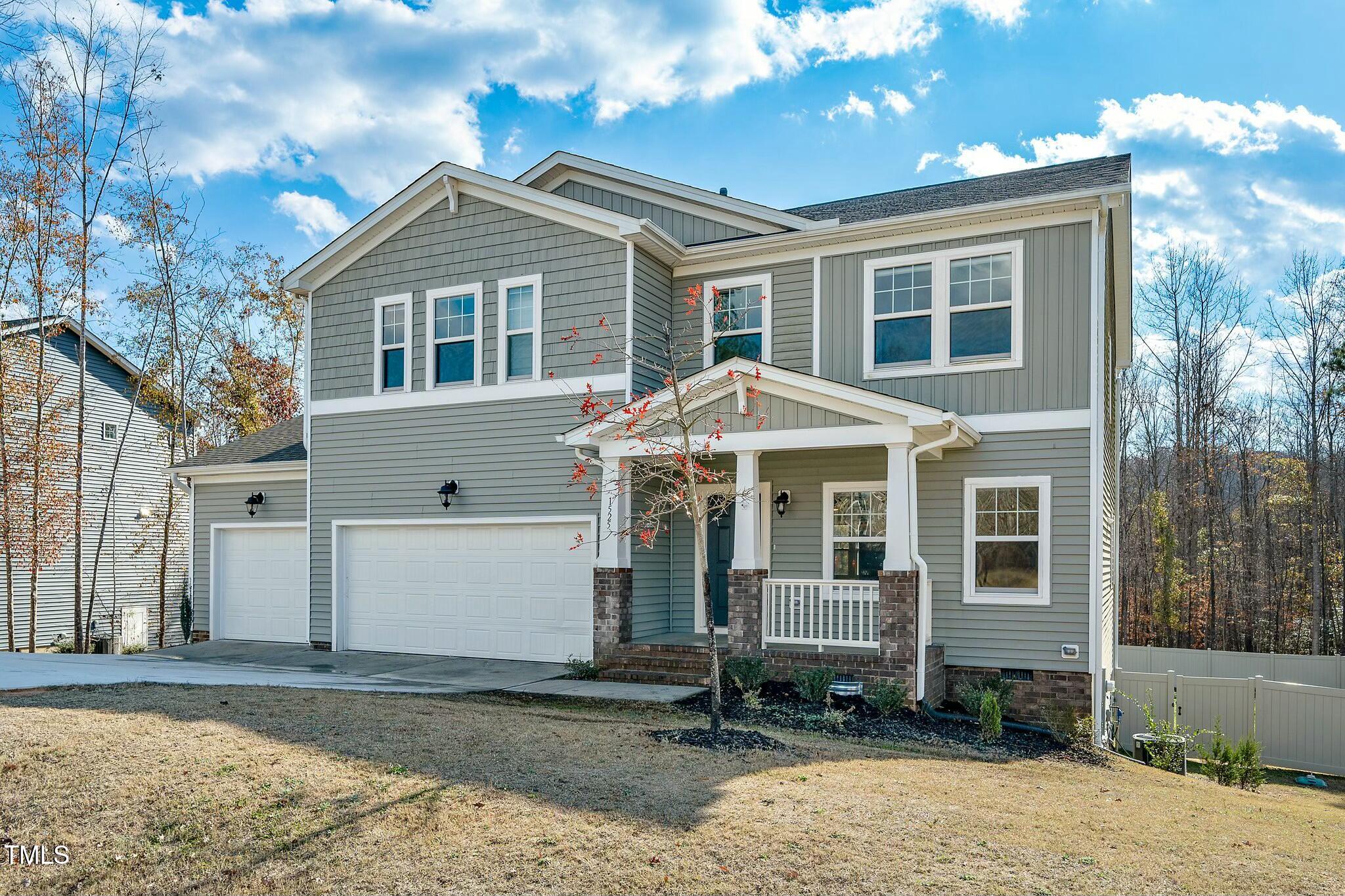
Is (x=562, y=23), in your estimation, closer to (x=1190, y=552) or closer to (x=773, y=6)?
(x=773, y=6)

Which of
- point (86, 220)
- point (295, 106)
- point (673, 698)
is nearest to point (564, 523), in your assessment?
point (673, 698)

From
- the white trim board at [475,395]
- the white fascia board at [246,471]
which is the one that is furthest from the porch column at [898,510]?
the white fascia board at [246,471]

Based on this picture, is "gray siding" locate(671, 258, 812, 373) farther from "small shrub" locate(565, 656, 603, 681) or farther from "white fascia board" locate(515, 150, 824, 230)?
"small shrub" locate(565, 656, 603, 681)

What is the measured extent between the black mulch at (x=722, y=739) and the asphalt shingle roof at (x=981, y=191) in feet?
21.7

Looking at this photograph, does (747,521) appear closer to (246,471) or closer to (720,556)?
(720,556)

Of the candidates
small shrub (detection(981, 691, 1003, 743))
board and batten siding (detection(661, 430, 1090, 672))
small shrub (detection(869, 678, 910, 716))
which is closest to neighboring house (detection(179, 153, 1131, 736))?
board and batten siding (detection(661, 430, 1090, 672))

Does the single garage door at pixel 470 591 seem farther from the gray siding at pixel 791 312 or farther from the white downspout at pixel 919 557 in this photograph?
the white downspout at pixel 919 557

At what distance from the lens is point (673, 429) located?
10836 millimetres

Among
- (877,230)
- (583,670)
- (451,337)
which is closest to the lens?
(583,670)

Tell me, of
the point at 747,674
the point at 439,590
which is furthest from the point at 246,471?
the point at 747,674

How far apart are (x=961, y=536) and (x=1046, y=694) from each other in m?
1.90

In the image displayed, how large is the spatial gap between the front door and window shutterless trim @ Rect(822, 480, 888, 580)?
1.34m

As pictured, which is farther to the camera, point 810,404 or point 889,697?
point 810,404

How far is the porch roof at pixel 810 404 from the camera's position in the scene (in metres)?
9.83
